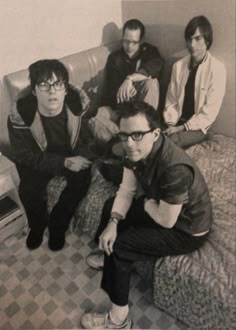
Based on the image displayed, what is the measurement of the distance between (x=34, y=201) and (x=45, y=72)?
2.28ft

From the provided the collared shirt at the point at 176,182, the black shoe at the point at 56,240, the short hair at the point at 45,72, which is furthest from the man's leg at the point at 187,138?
the black shoe at the point at 56,240

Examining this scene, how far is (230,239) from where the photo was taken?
1169mm

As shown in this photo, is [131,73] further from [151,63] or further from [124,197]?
[124,197]

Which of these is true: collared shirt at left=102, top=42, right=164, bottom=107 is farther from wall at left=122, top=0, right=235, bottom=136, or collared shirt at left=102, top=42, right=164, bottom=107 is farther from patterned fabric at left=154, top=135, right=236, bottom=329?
patterned fabric at left=154, top=135, right=236, bottom=329

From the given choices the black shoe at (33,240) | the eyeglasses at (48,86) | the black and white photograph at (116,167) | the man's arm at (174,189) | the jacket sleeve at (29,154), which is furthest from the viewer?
the black shoe at (33,240)

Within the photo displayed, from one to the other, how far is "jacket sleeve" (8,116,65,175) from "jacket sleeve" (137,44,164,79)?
0.80 metres

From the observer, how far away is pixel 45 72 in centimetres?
144

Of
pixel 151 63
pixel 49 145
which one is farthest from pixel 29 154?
pixel 151 63

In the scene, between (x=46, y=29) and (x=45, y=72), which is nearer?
(x=45, y=72)

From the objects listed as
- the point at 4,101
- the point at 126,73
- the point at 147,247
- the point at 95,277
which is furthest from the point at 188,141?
the point at 4,101

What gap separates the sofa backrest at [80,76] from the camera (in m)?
1.61

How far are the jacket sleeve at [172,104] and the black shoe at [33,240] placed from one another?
1.01 metres

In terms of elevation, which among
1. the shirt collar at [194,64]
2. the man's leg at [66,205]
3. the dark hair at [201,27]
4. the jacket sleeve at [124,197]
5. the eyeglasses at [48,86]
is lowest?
the man's leg at [66,205]

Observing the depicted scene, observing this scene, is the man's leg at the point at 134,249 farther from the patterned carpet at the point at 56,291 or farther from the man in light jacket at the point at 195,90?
the man in light jacket at the point at 195,90
